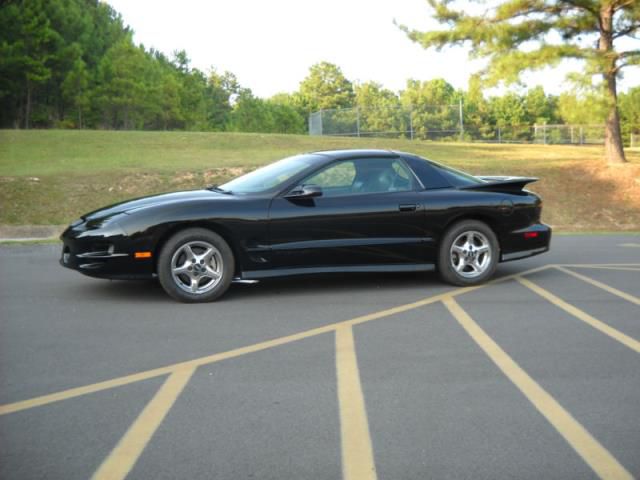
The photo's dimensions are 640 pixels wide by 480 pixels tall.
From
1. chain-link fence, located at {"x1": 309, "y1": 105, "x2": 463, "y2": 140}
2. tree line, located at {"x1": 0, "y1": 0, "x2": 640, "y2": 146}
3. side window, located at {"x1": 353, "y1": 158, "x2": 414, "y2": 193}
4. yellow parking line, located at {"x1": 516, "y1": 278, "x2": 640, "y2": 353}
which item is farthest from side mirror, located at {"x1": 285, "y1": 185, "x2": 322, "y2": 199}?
chain-link fence, located at {"x1": 309, "y1": 105, "x2": 463, "y2": 140}

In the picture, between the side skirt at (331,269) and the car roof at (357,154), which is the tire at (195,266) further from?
the car roof at (357,154)

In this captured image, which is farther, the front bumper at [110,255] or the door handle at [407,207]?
the door handle at [407,207]

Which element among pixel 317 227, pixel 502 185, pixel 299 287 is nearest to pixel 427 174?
pixel 502 185

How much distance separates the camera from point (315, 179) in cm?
783

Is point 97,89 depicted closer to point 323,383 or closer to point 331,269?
point 331,269

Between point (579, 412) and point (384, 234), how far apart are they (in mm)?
3898

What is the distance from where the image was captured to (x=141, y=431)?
3.88m

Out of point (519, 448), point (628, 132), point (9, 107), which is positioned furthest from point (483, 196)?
point (628, 132)

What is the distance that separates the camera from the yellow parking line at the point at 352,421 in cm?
342

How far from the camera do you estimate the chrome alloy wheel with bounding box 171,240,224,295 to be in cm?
725

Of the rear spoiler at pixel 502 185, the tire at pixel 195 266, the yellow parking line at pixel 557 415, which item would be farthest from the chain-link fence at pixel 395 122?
the yellow parking line at pixel 557 415

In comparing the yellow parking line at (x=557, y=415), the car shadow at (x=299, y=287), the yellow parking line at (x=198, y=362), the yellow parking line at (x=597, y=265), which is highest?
the car shadow at (x=299, y=287)

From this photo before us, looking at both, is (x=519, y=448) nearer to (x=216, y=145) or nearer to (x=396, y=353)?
(x=396, y=353)

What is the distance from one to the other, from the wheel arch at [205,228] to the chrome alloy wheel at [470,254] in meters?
2.27
